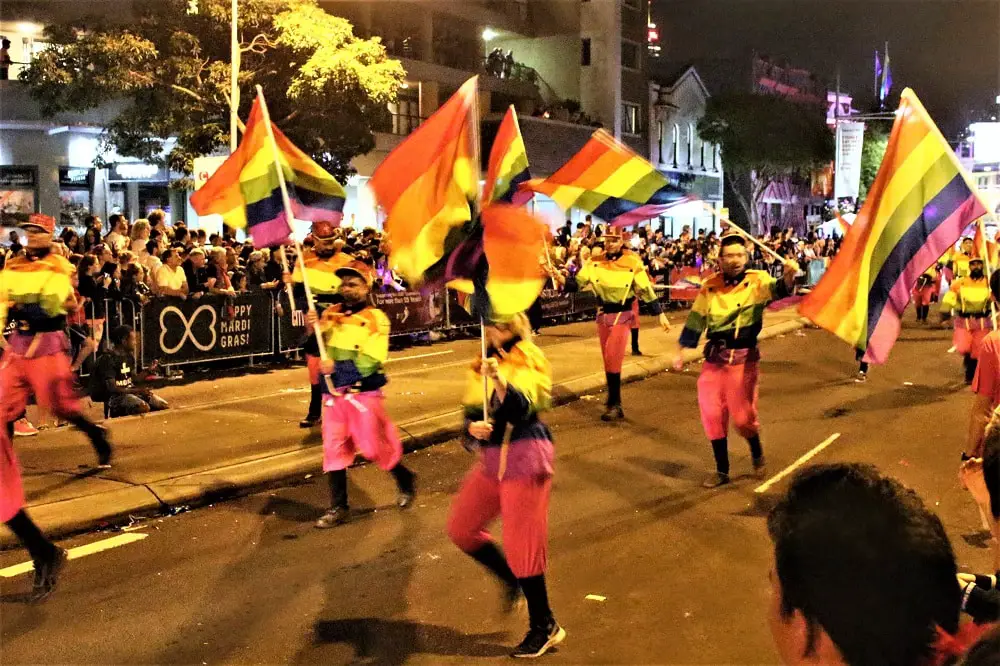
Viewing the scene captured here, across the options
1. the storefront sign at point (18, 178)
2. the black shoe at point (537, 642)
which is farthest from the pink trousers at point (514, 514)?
the storefront sign at point (18, 178)

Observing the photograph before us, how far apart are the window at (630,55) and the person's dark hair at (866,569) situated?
149 feet

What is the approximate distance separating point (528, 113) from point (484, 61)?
8.44ft

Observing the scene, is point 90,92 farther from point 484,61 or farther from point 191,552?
point 484,61

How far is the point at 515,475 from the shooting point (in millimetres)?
4883

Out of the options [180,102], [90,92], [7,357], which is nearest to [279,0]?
[180,102]

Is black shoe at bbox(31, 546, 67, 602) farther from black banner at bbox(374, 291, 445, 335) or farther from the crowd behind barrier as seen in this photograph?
black banner at bbox(374, 291, 445, 335)

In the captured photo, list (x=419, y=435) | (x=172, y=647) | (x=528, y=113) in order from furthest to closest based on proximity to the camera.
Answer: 1. (x=528, y=113)
2. (x=419, y=435)
3. (x=172, y=647)

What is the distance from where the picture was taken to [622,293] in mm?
10789

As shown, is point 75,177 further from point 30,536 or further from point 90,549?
point 30,536

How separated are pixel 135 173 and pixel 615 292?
19.9m

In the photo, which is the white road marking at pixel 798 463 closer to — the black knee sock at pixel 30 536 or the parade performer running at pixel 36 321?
the black knee sock at pixel 30 536

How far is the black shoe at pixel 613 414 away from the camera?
1103cm

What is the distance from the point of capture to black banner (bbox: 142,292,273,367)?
12750mm

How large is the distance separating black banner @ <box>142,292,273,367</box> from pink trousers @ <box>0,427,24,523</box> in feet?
23.5
